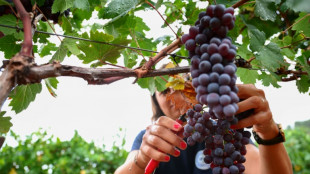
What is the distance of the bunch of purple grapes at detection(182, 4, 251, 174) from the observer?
66 cm

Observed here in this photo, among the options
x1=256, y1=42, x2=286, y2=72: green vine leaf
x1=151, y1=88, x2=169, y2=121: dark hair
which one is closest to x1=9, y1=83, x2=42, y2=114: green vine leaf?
x1=256, y1=42, x2=286, y2=72: green vine leaf

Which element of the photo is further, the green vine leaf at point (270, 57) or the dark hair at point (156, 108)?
the dark hair at point (156, 108)

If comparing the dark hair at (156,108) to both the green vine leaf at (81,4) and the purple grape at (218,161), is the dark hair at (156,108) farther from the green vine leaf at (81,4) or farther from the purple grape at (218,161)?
the purple grape at (218,161)

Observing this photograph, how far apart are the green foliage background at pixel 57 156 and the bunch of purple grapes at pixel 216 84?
260 centimetres

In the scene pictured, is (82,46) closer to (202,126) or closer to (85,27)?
(202,126)

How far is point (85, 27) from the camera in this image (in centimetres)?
189

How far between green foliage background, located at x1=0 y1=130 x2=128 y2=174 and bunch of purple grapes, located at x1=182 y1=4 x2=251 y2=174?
260 cm

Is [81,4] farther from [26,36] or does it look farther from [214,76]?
[214,76]

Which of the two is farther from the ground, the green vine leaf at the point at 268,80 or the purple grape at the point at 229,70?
the green vine leaf at the point at 268,80

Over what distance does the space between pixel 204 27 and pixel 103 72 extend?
1.11ft

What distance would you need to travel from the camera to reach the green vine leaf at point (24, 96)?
1181 millimetres

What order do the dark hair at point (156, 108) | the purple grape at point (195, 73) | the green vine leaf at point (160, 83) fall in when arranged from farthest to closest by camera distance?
1. the dark hair at point (156, 108)
2. the green vine leaf at point (160, 83)
3. the purple grape at point (195, 73)

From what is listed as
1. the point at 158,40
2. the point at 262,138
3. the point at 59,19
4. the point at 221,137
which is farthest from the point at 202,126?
the point at 59,19

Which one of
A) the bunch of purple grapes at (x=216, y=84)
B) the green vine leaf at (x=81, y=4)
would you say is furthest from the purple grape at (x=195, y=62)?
the green vine leaf at (x=81, y=4)
